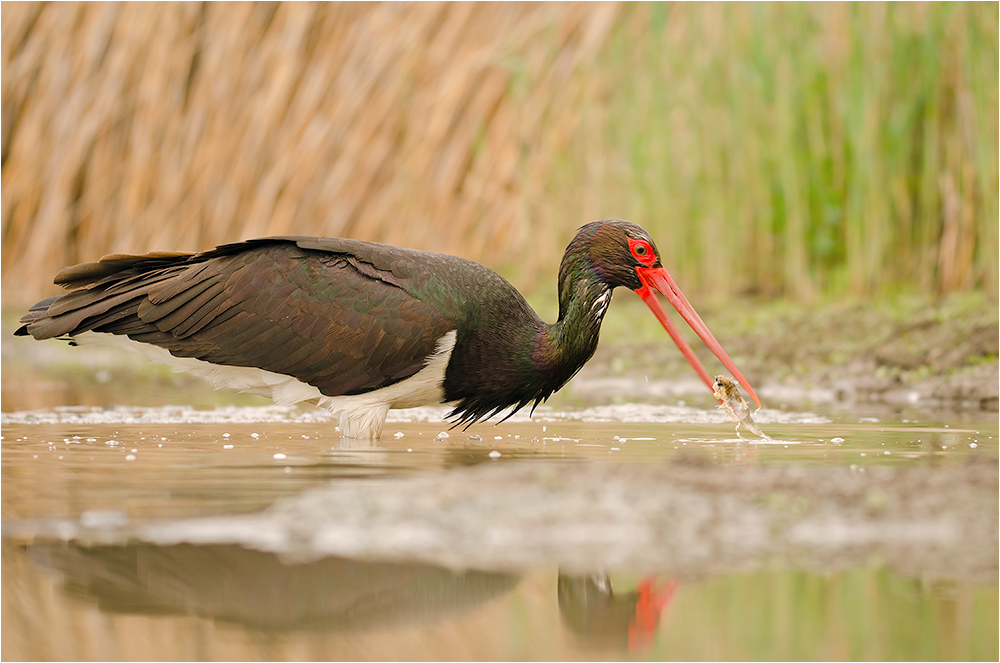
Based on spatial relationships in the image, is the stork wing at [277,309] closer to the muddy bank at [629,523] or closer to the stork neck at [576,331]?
the stork neck at [576,331]

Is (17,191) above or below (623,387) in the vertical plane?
above

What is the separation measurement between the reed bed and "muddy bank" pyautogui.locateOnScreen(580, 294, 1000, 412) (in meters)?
0.49

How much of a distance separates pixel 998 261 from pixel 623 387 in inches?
95.7

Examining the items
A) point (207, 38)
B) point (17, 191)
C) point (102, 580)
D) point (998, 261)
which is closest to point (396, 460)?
point (102, 580)

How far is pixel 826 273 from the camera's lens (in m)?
9.20

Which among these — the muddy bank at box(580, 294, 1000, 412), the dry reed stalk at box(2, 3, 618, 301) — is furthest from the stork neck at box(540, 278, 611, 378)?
the dry reed stalk at box(2, 3, 618, 301)

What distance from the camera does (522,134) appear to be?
10.7 meters

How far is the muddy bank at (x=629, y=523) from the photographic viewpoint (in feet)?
9.89

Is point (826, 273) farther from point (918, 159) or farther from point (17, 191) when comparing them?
point (17, 191)

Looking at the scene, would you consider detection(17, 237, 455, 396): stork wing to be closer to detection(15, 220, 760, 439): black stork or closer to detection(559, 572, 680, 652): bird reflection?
detection(15, 220, 760, 439): black stork

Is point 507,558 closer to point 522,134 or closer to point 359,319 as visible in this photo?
point 359,319

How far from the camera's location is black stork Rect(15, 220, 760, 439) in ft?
17.7

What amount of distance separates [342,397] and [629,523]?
2479mm

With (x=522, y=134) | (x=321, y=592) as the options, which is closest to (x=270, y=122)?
(x=522, y=134)
